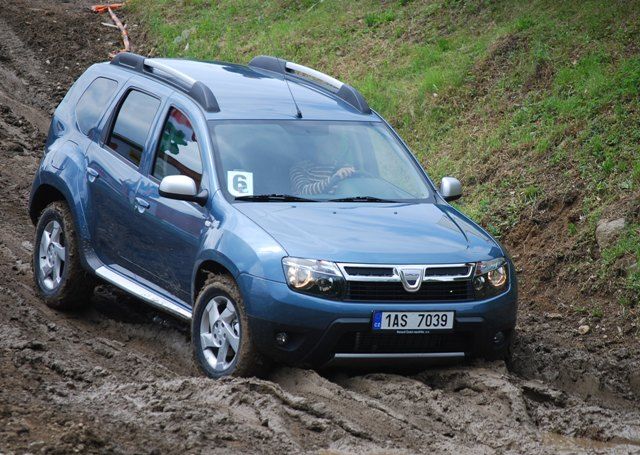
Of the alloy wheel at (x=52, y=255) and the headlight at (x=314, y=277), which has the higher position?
the headlight at (x=314, y=277)

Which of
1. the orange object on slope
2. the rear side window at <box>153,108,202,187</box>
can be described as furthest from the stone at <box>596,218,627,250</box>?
the orange object on slope

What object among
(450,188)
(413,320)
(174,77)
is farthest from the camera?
(174,77)

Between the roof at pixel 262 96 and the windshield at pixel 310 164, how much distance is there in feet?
0.31

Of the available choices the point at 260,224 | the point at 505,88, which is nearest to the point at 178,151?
the point at 260,224

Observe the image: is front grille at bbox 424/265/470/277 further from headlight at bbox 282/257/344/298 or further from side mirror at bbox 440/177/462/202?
side mirror at bbox 440/177/462/202

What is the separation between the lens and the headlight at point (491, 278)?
7.47 m

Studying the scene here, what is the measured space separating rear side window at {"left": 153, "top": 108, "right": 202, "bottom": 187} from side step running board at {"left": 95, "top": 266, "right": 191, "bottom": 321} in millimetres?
796

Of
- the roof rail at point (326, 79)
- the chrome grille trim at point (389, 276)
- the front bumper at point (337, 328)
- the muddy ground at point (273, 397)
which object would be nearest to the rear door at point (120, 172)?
the muddy ground at point (273, 397)

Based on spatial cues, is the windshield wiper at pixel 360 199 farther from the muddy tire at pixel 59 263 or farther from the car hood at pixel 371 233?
the muddy tire at pixel 59 263

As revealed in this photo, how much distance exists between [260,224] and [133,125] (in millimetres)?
1917

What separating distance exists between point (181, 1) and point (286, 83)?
43.8 feet

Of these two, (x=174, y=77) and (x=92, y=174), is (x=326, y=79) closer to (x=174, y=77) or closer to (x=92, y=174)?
(x=174, y=77)

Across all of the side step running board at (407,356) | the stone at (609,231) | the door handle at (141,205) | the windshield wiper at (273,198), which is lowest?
the stone at (609,231)

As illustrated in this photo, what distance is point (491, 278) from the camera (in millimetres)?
7555
